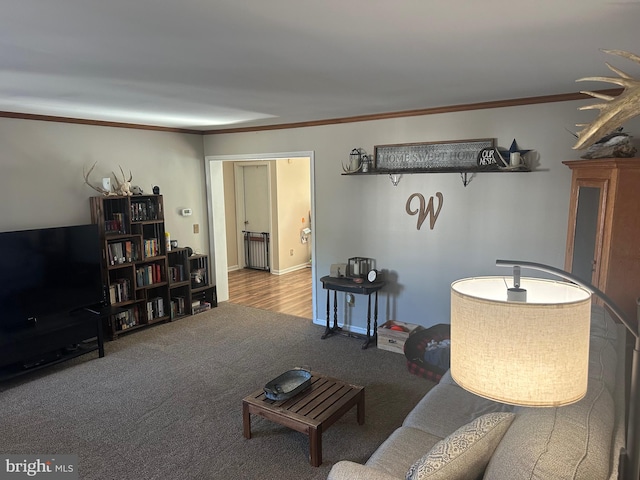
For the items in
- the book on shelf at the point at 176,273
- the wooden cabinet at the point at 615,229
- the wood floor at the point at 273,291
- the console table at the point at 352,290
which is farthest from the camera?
the wood floor at the point at 273,291

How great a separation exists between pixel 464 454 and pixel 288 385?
1.63 m

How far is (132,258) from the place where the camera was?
16.5ft

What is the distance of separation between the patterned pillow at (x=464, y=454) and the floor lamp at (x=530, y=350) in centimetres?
43

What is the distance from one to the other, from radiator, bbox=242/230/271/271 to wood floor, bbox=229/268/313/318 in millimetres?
143

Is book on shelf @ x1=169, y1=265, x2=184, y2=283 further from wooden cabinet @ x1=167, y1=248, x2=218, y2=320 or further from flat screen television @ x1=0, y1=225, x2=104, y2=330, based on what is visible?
flat screen television @ x1=0, y1=225, x2=104, y2=330

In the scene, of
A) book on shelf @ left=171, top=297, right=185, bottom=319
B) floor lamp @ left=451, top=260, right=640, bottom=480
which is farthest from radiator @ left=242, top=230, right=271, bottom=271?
floor lamp @ left=451, top=260, right=640, bottom=480

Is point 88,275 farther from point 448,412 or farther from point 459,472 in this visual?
point 459,472

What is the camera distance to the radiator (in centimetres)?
830

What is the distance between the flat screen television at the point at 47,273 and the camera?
3904mm

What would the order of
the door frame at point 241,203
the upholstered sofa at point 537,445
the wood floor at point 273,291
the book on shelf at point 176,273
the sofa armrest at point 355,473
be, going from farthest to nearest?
the door frame at point 241,203 → the wood floor at point 273,291 → the book on shelf at point 176,273 → the sofa armrest at point 355,473 → the upholstered sofa at point 537,445

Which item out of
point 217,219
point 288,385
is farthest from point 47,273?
point 288,385

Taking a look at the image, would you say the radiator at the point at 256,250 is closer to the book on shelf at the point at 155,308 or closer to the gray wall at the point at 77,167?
the gray wall at the point at 77,167

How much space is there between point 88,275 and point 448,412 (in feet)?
12.3

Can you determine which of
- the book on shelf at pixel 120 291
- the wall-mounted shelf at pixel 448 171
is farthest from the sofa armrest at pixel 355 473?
the book on shelf at pixel 120 291
